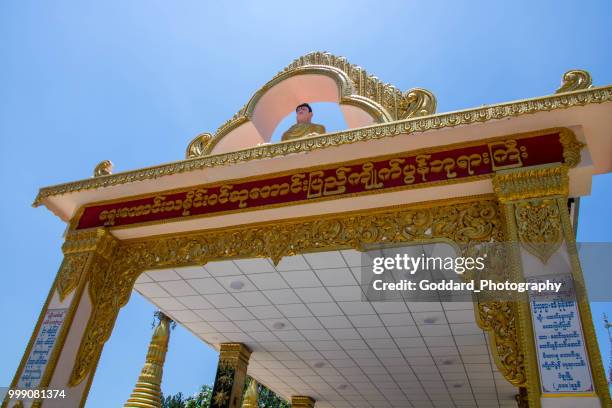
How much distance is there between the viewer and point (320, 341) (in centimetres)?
700

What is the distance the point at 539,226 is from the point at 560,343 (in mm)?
858

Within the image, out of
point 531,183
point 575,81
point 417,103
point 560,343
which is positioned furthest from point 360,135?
point 560,343

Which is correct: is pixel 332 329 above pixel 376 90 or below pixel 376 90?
below

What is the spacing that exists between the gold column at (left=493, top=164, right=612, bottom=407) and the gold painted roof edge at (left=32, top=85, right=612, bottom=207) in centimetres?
48

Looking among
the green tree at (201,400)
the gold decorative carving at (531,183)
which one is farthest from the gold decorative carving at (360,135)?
the green tree at (201,400)

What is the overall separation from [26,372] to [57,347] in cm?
36

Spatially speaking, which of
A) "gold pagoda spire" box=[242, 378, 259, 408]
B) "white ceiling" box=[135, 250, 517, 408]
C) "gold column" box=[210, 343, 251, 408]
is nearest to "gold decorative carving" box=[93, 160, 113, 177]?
"white ceiling" box=[135, 250, 517, 408]

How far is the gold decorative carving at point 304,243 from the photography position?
346 centimetres

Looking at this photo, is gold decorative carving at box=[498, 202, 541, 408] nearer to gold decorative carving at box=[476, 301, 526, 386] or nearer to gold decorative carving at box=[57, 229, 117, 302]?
gold decorative carving at box=[476, 301, 526, 386]

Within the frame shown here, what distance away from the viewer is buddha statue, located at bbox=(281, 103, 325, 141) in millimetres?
5043

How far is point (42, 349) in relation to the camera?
4.55m

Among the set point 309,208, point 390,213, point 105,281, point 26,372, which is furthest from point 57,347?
point 390,213

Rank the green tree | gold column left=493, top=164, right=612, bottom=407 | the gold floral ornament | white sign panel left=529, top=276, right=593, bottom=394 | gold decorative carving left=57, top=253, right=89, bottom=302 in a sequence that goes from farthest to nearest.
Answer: the green tree
gold decorative carving left=57, top=253, right=89, bottom=302
the gold floral ornament
gold column left=493, top=164, right=612, bottom=407
white sign panel left=529, top=276, right=593, bottom=394

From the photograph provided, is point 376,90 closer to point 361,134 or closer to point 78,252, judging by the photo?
point 361,134
